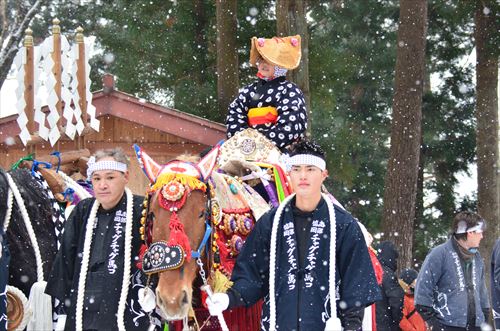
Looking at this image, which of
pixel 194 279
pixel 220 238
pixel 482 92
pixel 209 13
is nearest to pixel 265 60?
pixel 220 238

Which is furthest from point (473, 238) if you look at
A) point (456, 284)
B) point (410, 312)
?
point (410, 312)

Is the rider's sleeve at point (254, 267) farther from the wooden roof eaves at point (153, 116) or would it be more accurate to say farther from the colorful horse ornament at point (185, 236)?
the wooden roof eaves at point (153, 116)

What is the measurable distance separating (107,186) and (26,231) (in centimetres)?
79

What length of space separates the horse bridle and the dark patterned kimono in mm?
222

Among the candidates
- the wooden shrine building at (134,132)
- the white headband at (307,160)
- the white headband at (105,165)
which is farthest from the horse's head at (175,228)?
the wooden shrine building at (134,132)

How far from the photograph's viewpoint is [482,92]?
16.4 meters

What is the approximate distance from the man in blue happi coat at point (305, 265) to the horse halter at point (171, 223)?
33 cm

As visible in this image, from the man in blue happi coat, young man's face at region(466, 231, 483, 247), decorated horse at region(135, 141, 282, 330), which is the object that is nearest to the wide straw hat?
young man's face at region(466, 231, 483, 247)

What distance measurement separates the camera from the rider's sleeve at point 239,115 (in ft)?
25.3

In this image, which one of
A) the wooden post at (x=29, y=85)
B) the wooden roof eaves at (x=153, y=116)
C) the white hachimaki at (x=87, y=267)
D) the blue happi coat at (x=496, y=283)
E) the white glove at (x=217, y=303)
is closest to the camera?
the white glove at (x=217, y=303)

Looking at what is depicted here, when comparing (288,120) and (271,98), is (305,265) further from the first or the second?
(271,98)

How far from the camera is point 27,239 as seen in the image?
559 cm

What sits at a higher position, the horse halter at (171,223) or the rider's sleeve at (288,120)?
the rider's sleeve at (288,120)

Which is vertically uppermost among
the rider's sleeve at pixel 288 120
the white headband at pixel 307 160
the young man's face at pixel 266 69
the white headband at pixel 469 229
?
the young man's face at pixel 266 69
